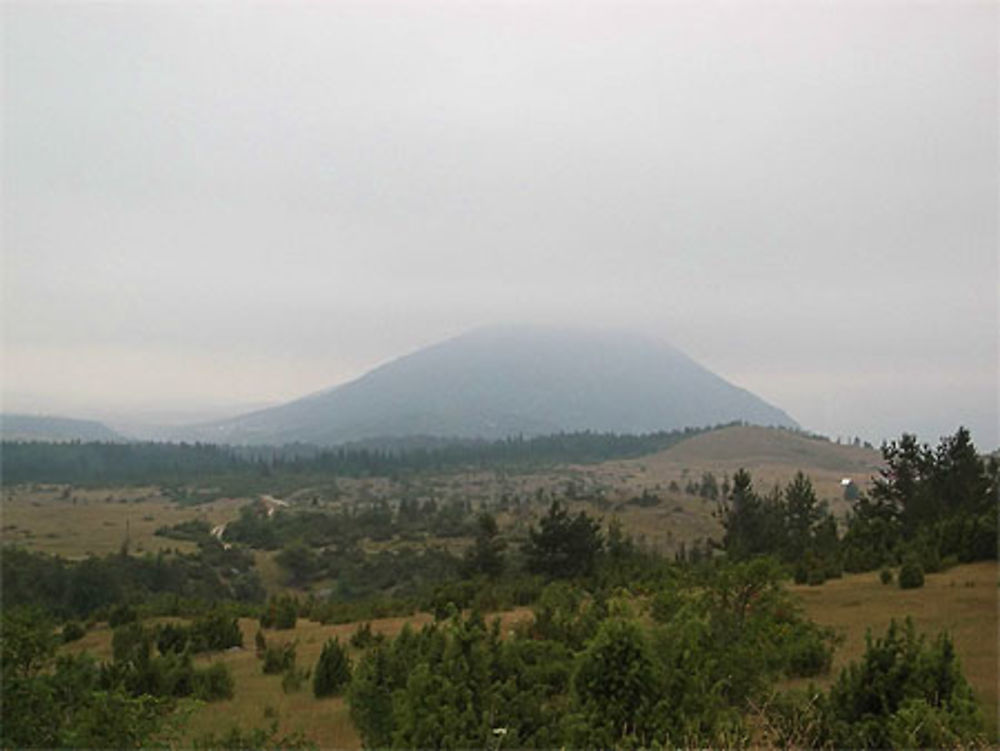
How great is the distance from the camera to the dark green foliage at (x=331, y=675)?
431 inches

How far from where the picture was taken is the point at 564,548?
27.0 m

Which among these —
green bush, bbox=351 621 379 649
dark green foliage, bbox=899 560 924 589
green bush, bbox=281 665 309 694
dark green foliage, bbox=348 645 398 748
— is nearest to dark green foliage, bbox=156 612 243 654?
green bush, bbox=351 621 379 649

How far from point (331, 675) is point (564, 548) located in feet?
55.0

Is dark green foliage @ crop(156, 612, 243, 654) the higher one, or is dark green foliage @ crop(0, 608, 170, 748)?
dark green foliage @ crop(0, 608, 170, 748)

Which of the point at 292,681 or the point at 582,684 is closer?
the point at 582,684

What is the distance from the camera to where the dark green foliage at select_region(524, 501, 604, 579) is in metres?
26.7

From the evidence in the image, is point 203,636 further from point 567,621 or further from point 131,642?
point 567,621

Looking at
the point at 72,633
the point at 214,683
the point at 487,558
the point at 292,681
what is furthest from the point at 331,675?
the point at 487,558

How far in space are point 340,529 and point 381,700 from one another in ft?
168

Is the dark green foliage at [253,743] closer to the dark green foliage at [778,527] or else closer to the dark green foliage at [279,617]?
the dark green foliage at [279,617]

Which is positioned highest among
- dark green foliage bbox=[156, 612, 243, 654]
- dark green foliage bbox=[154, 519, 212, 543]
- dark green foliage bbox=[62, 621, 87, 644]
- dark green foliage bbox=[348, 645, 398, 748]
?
dark green foliage bbox=[348, 645, 398, 748]

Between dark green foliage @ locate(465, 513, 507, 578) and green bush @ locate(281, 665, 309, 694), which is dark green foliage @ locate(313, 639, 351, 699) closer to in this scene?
green bush @ locate(281, 665, 309, 694)

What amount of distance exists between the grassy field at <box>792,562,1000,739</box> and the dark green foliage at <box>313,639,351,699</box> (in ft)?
22.6

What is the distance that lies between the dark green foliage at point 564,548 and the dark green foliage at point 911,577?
11.9 meters
